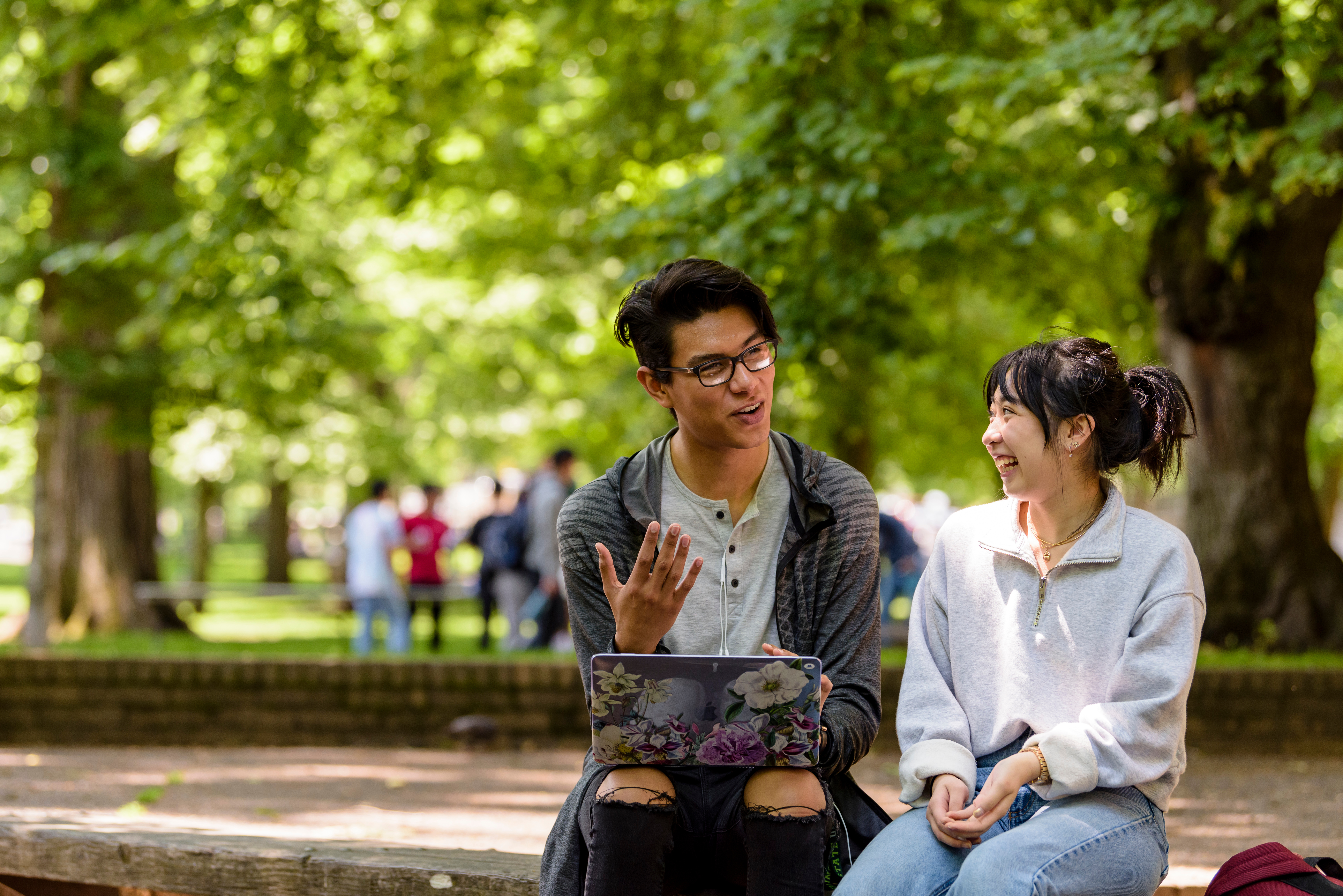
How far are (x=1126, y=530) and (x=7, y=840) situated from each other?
11.5 ft

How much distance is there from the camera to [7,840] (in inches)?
165

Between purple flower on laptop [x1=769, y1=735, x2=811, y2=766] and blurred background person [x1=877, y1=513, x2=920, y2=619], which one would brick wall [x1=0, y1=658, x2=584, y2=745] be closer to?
blurred background person [x1=877, y1=513, x2=920, y2=619]

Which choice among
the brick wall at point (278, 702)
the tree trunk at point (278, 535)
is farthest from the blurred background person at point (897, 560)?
the tree trunk at point (278, 535)

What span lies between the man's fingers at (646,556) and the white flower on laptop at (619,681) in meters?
0.19

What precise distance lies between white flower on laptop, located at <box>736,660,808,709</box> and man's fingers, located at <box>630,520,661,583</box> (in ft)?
0.66

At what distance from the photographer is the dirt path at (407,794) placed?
5.48m

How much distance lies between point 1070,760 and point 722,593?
2.75 feet

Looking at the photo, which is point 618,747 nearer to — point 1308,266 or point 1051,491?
point 1051,491

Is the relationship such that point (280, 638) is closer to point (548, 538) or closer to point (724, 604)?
point (548, 538)

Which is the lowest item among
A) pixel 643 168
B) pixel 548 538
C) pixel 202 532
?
pixel 202 532

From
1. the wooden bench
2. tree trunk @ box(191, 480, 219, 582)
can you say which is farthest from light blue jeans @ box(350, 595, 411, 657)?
tree trunk @ box(191, 480, 219, 582)

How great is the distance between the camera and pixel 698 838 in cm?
292

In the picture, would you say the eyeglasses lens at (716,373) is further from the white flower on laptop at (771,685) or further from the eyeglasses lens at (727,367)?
the white flower on laptop at (771,685)

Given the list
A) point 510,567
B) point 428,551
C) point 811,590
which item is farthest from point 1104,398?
point 428,551
